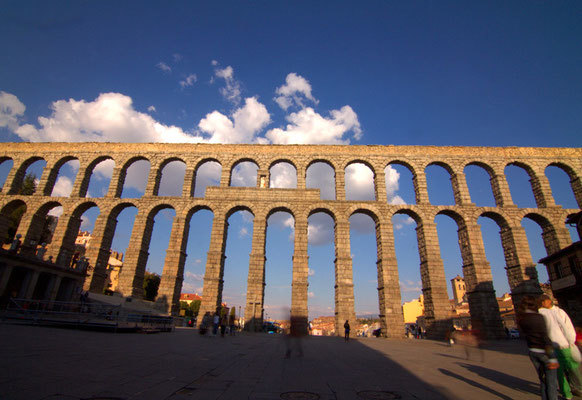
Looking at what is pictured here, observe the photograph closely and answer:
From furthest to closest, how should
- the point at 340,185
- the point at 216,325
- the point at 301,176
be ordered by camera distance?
the point at 301,176 → the point at 340,185 → the point at 216,325

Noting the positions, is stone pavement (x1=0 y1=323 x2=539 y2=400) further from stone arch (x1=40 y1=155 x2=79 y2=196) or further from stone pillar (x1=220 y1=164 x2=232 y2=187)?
stone arch (x1=40 y1=155 x2=79 y2=196)

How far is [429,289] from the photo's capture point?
2539 centimetres

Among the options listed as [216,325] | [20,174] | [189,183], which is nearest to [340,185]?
[189,183]

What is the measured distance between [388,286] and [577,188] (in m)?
21.8

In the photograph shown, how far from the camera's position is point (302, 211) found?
2811 centimetres

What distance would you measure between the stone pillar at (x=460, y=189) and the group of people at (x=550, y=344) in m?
25.7

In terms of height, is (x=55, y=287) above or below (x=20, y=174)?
below

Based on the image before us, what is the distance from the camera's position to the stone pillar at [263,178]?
2989cm

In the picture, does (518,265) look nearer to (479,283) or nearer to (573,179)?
(479,283)

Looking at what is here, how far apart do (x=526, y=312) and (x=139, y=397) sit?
640cm

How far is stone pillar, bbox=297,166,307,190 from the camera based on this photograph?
29.9m

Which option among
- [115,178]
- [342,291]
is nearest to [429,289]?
[342,291]

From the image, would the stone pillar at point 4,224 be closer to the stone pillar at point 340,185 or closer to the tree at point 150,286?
the tree at point 150,286

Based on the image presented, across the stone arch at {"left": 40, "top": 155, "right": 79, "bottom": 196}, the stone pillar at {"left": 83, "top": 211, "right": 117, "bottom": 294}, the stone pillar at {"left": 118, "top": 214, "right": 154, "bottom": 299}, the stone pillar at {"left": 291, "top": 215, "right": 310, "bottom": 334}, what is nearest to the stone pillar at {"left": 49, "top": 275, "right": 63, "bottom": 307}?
the stone pillar at {"left": 118, "top": 214, "right": 154, "bottom": 299}
